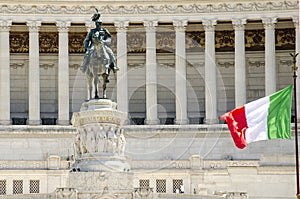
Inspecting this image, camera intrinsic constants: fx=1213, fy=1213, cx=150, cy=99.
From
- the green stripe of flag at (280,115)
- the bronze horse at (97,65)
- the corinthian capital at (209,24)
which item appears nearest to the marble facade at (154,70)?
the corinthian capital at (209,24)

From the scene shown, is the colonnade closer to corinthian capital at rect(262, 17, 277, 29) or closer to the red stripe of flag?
corinthian capital at rect(262, 17, 277, 29)

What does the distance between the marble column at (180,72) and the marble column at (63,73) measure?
31.5 ft

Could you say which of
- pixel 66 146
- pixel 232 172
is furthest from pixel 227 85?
pixel 232 172

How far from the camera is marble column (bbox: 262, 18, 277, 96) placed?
106 metres

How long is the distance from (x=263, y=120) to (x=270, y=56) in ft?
127

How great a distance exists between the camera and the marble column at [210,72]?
348 feet

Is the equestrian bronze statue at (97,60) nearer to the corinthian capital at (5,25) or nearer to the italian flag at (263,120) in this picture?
the italian flag at (263,120)

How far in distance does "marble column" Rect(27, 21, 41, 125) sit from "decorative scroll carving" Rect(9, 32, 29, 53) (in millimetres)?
3204

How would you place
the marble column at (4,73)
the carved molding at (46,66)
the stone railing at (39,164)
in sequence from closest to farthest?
the stone railing at (39,164)
the marble column at (4,73)
the carved molding at (46,66)

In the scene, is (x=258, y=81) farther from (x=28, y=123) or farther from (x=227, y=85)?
(x=28, y=123)

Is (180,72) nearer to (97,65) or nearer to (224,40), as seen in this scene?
(224,40)

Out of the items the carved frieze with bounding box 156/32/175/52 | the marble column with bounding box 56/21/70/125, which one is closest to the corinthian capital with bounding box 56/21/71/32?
the marble column with bounding box 56/21/70/125

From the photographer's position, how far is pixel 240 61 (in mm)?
106500

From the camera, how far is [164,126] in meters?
104
